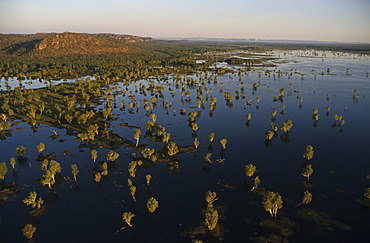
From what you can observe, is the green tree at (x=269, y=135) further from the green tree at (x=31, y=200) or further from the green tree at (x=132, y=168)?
the green tree at (x=31, y=200)

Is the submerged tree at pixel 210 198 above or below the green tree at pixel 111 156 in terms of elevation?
below

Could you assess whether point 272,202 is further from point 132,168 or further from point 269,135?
point 269,135

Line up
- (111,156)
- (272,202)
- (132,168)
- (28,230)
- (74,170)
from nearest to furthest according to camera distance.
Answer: (28,230)
(272,202)
(74,170)
(132,168)
(111,156)

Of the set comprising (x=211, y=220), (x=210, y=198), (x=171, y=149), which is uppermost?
(x=171, y=149)

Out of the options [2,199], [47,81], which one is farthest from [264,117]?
[47,81]

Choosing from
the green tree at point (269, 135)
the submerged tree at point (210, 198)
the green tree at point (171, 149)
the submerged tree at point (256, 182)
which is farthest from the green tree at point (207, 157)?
the green tree at point (269, 135)

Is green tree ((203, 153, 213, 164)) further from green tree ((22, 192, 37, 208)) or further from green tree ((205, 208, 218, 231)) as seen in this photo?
green tree ((22, 192, 37, 208))

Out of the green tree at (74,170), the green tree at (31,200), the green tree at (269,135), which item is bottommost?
the green tree at (31,200)

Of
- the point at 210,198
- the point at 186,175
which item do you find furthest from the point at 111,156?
the point at 210,198

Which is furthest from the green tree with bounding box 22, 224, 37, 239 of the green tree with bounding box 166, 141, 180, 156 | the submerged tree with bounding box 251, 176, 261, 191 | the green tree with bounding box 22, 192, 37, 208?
the submerged tree with bounding box 251, 176, 261, 191
